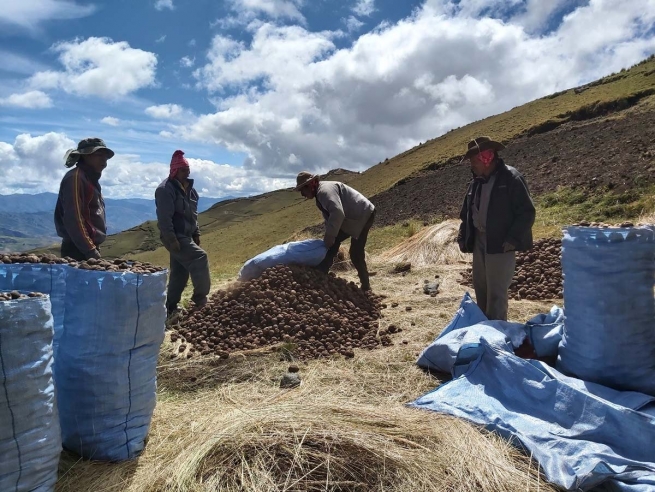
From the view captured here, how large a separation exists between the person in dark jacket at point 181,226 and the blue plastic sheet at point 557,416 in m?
3.09

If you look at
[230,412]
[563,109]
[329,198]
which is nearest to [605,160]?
[329,198]

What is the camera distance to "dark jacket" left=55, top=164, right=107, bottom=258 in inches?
154

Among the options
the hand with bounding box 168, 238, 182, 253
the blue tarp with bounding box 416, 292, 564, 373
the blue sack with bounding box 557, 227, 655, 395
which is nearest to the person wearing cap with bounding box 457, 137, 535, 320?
the blue tarp with bounding box 416, 292, 564, 373

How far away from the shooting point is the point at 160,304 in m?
2.60

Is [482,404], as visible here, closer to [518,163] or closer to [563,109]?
[518,163]

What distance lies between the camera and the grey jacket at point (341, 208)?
18.4 ft

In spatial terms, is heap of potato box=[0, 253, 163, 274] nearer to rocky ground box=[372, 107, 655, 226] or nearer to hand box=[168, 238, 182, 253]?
hand box=[168, 238, 182, 253]

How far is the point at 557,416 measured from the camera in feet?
9.37

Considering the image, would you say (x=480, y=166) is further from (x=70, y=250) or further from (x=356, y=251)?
(x=70, y=250)

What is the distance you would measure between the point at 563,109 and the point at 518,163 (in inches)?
623

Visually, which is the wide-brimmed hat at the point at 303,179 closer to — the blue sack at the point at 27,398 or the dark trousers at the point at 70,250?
the dark trousers at the point at 70,250

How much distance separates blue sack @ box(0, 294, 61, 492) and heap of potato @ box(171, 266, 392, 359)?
2415mm

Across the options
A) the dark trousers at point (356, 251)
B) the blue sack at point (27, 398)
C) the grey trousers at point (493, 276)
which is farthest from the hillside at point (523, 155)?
the blue sack at point (27, 398)

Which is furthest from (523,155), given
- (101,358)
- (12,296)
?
(12,296)
